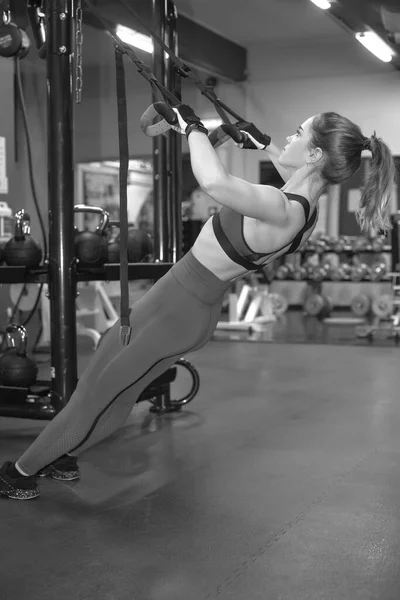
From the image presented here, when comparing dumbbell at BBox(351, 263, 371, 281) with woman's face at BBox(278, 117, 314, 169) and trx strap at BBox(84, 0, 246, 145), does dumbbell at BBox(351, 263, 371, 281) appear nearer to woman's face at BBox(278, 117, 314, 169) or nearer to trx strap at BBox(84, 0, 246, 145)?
trx strap at BBox(84, 0, 246, 145)

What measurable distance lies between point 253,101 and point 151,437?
8.60 metres

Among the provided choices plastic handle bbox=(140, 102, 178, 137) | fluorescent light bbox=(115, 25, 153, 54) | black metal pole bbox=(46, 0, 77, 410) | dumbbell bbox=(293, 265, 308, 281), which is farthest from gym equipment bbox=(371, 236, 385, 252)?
plastic handle bbox=(140, 102, 178, 137)

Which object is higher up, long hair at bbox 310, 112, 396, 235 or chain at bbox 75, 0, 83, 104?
chain at bbox 75, 0, 83, 104

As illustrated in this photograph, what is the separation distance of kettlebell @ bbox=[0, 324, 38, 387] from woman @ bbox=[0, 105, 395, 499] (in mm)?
1127

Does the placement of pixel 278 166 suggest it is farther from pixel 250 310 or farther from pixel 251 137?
pixel 250 310

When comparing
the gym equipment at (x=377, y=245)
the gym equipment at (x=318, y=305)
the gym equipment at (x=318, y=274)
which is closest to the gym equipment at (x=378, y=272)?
the gym equipment at (x=377, y=245)

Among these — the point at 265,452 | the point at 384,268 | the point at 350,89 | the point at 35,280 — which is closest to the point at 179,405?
the point at 265,452

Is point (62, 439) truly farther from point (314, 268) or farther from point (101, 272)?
point (314, 268)

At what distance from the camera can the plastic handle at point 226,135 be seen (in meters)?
2.20

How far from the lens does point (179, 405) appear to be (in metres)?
4.00

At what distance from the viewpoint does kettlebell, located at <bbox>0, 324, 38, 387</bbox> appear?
3.37 meters

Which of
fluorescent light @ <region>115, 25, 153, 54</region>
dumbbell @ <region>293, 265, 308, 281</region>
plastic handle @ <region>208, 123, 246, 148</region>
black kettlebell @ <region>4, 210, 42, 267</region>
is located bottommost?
dumbbell @ <region>293, 265, 308, 281</region>

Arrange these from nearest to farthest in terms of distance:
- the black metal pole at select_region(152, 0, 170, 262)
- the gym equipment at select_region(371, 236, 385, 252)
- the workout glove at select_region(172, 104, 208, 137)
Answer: the workout glove at select_region(172, 104, 208, 137)
the black metal pole at select_region(152, 0, 170, 262)
the gym equipment at select_region(371, 236, 385, 252)

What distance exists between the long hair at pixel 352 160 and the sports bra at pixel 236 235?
149mm
